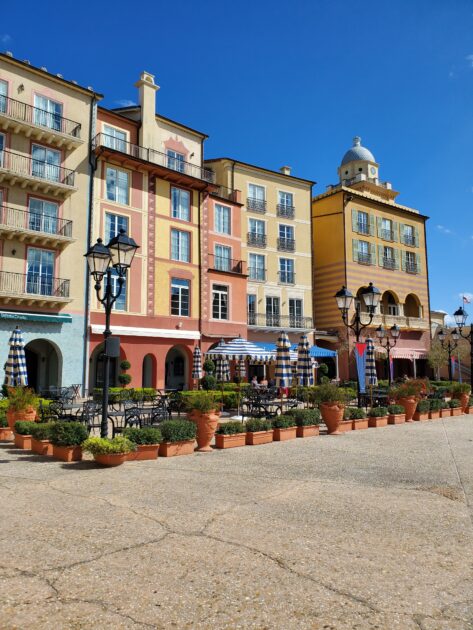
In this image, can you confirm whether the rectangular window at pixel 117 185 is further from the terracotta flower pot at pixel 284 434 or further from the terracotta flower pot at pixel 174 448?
the terracotta flower pot at pixel 174 448

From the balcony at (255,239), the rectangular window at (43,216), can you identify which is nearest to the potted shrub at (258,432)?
the rectangular window at (43,216)

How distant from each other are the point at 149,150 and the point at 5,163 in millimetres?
7846

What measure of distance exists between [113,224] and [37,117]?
6051 millimetres

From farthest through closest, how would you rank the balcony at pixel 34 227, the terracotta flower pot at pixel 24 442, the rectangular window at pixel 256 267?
the rectangular window at pixel 256 267 → the balcony at pixel 34 227 → the terracotta flower pot at pixel 24 442

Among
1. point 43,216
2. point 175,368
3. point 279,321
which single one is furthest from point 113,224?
point 279,321

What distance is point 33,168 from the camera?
23344mm

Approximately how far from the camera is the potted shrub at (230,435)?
10.7 metres

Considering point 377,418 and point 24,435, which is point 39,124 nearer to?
point 24,435

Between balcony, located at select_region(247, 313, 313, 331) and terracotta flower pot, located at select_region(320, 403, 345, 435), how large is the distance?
19088mm

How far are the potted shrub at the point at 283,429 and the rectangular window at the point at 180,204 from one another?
62.1 ft

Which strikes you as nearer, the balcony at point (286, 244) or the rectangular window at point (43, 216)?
the rectangular window at point (43, 216)

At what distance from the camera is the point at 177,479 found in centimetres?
748

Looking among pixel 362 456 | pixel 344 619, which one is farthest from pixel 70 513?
pixel 362 456

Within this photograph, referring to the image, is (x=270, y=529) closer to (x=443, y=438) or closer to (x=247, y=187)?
(x=443, y=438)
